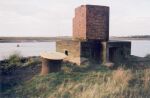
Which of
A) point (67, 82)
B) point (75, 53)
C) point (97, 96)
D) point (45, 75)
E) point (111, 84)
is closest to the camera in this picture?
point (97, 96)

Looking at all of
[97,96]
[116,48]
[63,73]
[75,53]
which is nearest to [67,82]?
[63,73]

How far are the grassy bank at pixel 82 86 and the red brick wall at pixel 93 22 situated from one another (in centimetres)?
501

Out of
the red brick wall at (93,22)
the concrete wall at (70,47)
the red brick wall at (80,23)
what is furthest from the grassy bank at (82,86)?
the red brick wall at (80,23)

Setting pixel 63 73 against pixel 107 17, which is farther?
pixel 107 17

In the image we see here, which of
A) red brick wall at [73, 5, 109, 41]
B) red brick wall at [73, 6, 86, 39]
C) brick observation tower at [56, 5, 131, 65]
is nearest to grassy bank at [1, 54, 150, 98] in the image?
brick observation tower at [56, 5, 131, 65]

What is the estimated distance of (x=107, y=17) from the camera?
18359 mm

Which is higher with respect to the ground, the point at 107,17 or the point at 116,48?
the point at 107,17

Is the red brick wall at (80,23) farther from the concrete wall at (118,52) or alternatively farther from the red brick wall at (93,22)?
the concrete wall at (118,52)

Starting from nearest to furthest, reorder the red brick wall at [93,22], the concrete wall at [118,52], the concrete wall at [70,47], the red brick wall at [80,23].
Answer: the concrete wall at [70,47] → the red brick wall at [93,22] → the red brick wall at [80,23] → the concrete wall at [118,52]

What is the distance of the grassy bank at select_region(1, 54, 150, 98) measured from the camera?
9.92 m

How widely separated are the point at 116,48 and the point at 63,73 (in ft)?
19.4

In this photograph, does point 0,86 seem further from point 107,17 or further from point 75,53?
point 107,17

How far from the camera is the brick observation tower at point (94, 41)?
17531mm

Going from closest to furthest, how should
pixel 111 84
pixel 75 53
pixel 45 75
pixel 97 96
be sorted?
pixel 97 96 → pixel 111 84 → pixel 45 75 → pixel 75 53
